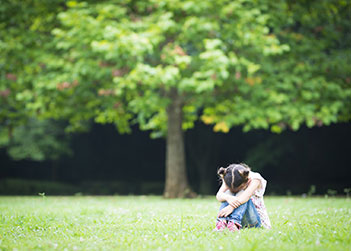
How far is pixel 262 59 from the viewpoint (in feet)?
49.4

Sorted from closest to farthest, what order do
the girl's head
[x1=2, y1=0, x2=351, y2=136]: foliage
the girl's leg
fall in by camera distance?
the girl's head
the girl's leg
[x1=2, y1=0, x2=351, y2=136]: foliage

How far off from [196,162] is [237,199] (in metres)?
20.4

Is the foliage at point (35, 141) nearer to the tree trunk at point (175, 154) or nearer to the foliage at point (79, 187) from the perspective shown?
the foliage at point (79, 187)

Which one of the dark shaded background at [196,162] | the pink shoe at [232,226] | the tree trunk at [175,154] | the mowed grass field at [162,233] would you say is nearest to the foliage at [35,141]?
the dark shaded background at [196,162]

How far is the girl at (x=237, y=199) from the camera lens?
20.9 ft

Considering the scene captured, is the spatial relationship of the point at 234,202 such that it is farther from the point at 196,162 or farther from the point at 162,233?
the point at 196,162

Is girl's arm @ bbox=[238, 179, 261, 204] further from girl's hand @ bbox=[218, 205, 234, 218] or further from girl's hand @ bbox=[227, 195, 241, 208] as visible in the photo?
girl's hand @ bbox=[218, 205, 234, 218]

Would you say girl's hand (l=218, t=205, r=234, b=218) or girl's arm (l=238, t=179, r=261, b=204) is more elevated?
girl's arm (l=238, t=179, r=261, b=204)

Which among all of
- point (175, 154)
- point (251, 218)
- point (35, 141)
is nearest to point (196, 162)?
point (35, 141)

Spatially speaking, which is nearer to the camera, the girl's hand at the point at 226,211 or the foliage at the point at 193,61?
the girl's hand at the point at 226,211

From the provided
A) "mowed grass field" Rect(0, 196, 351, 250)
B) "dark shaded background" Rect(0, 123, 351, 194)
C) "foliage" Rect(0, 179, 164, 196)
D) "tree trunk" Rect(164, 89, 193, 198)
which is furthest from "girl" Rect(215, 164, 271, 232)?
"foliage" Rect(0, 179, 164, 196)

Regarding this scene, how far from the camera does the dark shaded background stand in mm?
25422

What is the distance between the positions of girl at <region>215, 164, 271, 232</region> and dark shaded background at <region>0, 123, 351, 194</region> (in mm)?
17125

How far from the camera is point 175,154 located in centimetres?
1625
